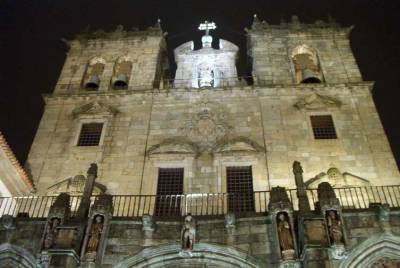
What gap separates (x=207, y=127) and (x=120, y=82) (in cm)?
710

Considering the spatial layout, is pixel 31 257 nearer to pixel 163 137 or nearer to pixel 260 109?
pixel 163 137

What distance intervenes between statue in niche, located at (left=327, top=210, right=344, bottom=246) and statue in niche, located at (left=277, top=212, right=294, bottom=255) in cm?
121

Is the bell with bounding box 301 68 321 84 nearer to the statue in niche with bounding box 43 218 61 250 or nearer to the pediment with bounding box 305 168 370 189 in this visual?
the pediment with bounding box 305 168 370 189

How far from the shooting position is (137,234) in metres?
15.3

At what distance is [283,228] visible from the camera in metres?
14.5

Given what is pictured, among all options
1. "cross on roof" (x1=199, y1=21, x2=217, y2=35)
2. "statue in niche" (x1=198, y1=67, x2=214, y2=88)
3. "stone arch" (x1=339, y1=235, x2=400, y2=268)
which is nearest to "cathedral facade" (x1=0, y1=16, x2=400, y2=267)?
"stone arch" (x1=339, y1=235, x2=400, y2=268)

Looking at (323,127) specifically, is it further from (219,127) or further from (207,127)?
(207,127)

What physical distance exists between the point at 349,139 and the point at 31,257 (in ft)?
47.8

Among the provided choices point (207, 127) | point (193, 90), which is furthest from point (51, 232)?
point (193, 90)

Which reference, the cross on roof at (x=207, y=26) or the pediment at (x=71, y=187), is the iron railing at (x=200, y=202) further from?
the cross on roof at (x=207, y=26)

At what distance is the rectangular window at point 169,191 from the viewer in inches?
768

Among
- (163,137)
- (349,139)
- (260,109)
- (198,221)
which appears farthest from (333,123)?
(198,221)

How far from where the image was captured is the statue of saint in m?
14.1

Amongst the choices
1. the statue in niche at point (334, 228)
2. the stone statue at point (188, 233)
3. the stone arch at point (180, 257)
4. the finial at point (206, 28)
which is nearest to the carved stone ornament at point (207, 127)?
the stone statue at point (188, 233)
